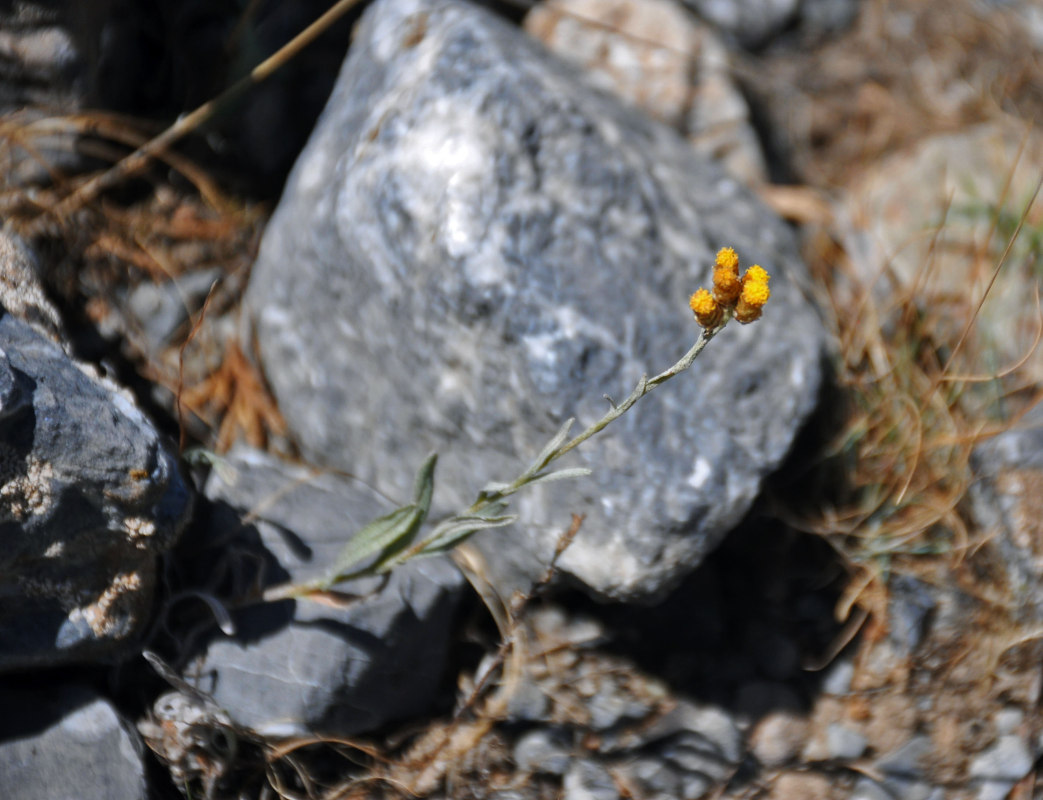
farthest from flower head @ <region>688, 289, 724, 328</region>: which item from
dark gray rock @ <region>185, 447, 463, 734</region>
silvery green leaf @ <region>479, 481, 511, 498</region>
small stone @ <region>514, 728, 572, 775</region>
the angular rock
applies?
the angular rock

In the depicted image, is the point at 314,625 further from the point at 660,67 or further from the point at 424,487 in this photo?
the point at 660,67

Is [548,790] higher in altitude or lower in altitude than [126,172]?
lower

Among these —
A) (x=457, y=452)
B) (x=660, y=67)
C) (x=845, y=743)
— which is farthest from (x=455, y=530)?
(x=660, y=67)

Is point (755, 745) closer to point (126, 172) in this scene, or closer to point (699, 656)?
point (699, 656)

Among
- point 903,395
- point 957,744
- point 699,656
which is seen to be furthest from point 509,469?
point 957,744

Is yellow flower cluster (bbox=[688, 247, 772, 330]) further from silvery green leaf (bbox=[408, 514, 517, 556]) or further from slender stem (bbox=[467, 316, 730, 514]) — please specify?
silvery green leaf (bbox=[408, 514, 517, 556])

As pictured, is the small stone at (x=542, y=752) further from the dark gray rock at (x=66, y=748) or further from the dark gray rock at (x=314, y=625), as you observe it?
the dark gray rock at (x=66, y=748)
